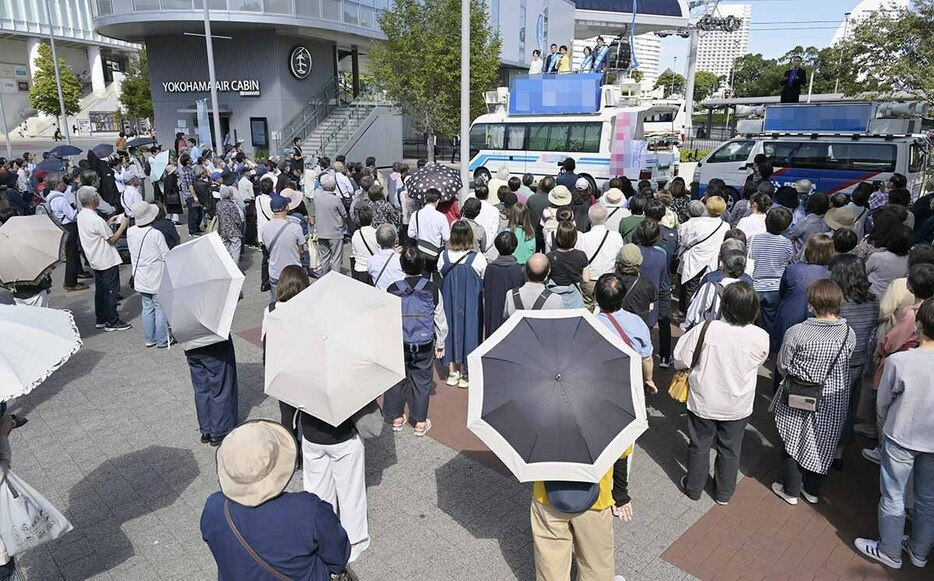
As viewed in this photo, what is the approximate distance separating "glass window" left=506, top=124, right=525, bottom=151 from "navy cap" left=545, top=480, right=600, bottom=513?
15.3m

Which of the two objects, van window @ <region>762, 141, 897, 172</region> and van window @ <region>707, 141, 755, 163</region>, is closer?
van window @ <region>762, 141, 897, 172</region>

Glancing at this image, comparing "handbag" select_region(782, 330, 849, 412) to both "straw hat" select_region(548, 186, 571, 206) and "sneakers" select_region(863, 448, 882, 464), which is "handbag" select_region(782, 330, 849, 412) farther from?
"straw hat" select_region(548, 186, 571, 206)

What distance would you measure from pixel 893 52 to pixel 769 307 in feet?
46.2

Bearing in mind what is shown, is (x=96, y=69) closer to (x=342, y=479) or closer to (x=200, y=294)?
(x=200, y=294)

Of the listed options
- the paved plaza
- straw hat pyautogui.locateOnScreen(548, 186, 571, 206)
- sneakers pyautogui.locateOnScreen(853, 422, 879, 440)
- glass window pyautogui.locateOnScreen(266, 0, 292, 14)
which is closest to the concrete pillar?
glass window pyautogui.locateOnScreen(266, 0, 292, 14)

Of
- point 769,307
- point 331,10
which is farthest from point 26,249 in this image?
point 331,10

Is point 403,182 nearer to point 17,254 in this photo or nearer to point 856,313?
point 17,254

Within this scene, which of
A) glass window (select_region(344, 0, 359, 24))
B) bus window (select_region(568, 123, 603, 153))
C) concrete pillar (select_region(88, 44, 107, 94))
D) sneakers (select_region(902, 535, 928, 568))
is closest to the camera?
sneakers (select_region(902, 535, 928, 568))

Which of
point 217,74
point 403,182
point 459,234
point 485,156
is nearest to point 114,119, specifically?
point 217,74

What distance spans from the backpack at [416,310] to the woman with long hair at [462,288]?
93 centimetres

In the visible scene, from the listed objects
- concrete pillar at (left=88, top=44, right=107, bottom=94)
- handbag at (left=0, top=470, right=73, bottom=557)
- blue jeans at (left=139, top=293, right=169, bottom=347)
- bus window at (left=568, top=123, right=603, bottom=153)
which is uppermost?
concrete pillar at (left=88, top=44, right=107, bottom=94)

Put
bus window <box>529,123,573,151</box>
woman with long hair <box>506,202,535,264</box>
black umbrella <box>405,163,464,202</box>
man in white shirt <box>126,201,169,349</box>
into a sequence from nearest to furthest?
man in white shirt <box>126,201,169,349</box> → woman with long hair <box>506,202,535,264</box> → black umbrella <box>405,163,464,202</box> → bus window <box>529,123,573,151</box>

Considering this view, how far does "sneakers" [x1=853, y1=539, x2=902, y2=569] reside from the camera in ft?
12.7

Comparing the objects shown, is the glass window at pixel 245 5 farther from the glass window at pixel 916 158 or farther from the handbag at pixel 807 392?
the handbag at pixel 807 392
